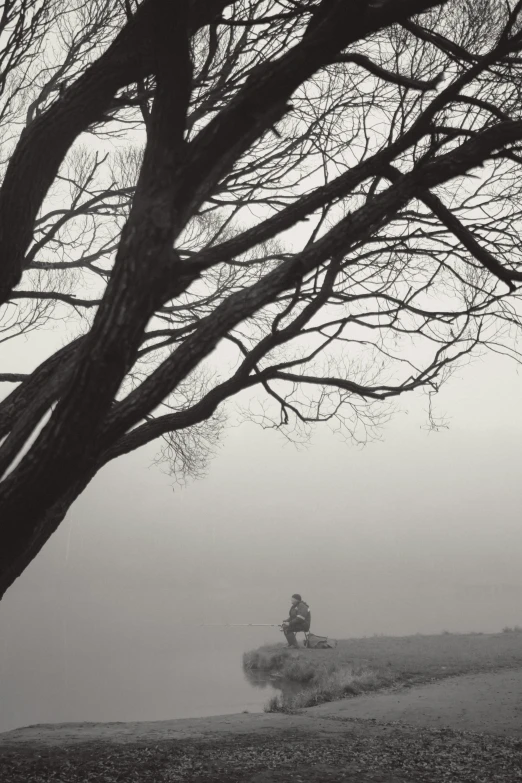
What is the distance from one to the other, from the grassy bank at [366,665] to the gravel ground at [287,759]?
10.4ft

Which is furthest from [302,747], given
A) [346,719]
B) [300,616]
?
[300,616]

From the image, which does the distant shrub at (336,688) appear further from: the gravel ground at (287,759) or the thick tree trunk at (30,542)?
the thick tree trunk at (30,542)

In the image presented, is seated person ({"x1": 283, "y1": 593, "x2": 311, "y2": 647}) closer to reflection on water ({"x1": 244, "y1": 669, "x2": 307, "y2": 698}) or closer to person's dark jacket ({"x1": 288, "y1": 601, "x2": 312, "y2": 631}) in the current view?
person's dark jacket ({"x1": 288, "y1": 601, "x2": 312, "y2": 631})

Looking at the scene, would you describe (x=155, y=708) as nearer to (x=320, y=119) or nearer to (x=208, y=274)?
(x=208, y=274)

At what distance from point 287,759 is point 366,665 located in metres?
6.72

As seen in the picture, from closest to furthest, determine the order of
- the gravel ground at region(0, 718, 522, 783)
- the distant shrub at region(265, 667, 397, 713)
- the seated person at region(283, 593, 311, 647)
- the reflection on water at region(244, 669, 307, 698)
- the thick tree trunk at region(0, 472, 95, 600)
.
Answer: the thick tree trunk at region(0, 472, 95, 600)
the gravel ground at region(0, 718, 522, 783)
the distant shrub at region(265, 667, 397, 713)
the reflection on water at region(244, 669, 307, 698)
the seated person at region(283, 593, 311, 647)

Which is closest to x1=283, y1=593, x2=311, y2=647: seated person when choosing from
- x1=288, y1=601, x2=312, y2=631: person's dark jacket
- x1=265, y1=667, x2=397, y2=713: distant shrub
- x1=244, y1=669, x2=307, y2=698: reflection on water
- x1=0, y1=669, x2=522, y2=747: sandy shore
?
x1=288, y1=601, x2=312, y2=631: person's dark jacket

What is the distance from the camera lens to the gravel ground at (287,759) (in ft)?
16.5

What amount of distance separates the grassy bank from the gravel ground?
10.4ft

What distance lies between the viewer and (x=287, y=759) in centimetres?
566

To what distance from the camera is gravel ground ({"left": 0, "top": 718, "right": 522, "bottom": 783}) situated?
5.03m

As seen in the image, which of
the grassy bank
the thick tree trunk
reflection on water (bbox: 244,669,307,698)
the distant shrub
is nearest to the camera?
the thick tree trunk

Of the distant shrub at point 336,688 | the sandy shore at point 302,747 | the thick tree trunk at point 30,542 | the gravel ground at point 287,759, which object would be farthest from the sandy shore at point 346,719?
the thick tree trunk at point 30,542

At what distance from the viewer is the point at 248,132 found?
11.9 feet
